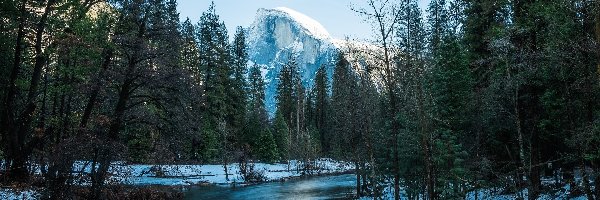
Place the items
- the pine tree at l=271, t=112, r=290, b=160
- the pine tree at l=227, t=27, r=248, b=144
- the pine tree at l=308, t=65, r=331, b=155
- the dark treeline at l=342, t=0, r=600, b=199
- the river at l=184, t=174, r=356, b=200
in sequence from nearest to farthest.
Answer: the dark treeline at l=342, t=0, r=600, b=199 → the river at l=184, t=174, r=356, b=200 → the pine tree at l=227, t=27, r=248, b=144 → the pine tree at l=271, t=112, r=290, b=160 → the pine tree at l=308, t=65, r=331, b=155

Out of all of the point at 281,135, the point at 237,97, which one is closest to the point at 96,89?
the point at 237,97

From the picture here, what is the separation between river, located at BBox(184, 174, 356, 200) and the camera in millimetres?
30484

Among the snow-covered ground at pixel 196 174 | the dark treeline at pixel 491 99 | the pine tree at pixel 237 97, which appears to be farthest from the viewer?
the pine tree at pixel 237 97

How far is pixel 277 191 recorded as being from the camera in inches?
1342

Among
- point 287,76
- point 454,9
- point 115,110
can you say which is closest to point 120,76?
point 115,110

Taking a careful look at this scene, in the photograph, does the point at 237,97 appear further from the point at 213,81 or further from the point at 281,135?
the point at 281,135

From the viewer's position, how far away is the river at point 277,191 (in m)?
30.5

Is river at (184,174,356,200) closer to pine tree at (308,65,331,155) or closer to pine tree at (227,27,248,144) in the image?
pine tree at (227,27,248,144)

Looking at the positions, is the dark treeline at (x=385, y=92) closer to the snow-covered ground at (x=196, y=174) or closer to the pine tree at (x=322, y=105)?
the snow-covered ground at (x=196, y=174)

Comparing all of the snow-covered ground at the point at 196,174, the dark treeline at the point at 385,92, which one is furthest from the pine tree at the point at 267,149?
the dark treeline at the point at 385,92

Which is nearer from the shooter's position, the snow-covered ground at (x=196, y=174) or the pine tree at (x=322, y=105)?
the snow-covered ground at (x=196, y=174)

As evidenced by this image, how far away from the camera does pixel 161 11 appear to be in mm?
20938

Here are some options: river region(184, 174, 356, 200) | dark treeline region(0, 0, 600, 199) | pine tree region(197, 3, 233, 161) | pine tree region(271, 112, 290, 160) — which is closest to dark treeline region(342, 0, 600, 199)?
dark treeline region(0, 0, 600, 199)

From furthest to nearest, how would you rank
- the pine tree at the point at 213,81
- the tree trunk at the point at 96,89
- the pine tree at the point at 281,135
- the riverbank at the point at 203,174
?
1. the pine tree at the point at 281,135
2. the pine tree at the point at 213,81
3. the riverbank at the point at 203,174
4. the tree trunk at the point at 96,89
